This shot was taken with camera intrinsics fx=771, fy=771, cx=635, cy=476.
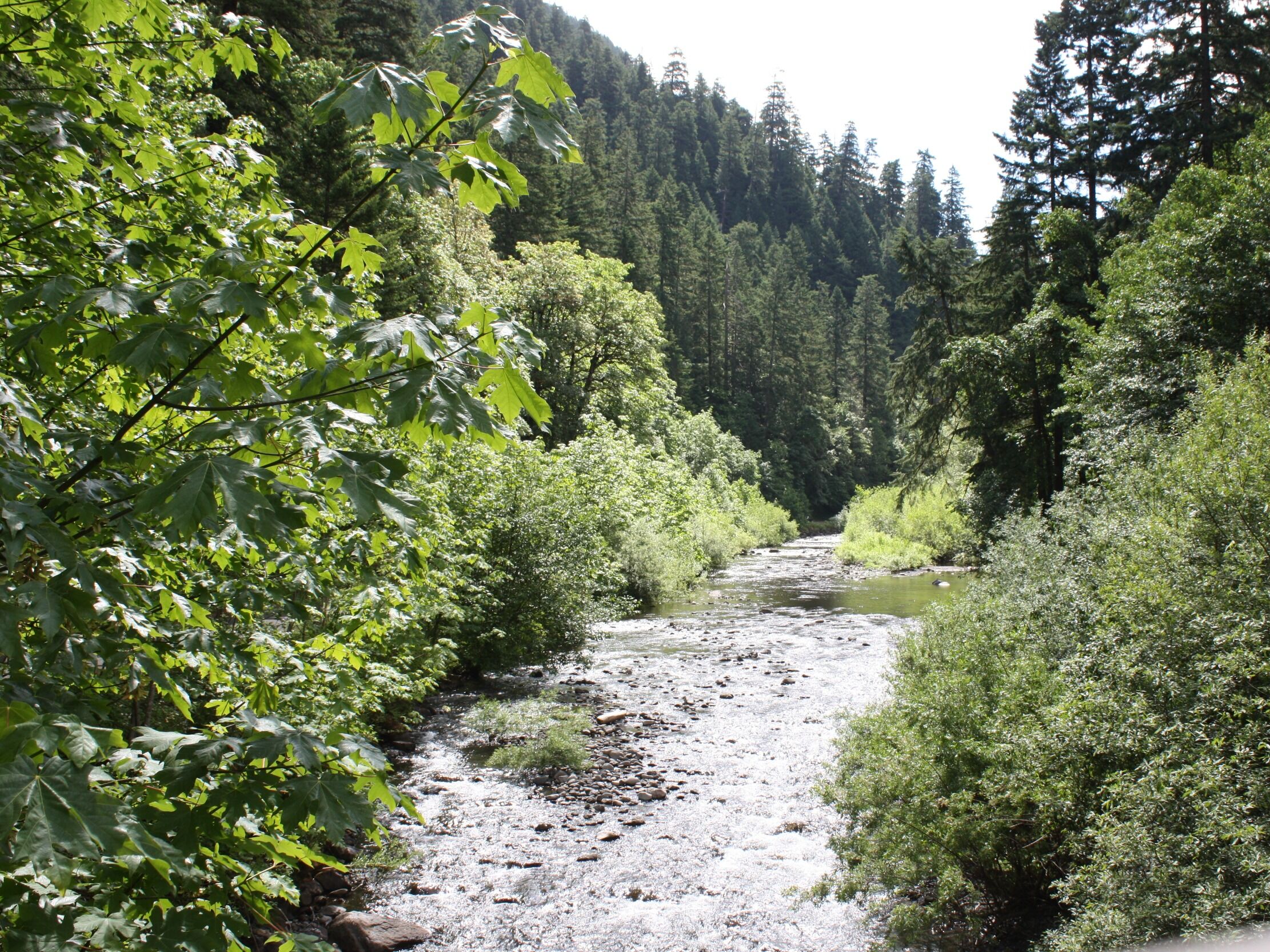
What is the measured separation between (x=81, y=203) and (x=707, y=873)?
7807 mm

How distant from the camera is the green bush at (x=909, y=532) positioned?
33.6 m

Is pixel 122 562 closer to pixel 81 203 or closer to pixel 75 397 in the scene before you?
pixel 75 397

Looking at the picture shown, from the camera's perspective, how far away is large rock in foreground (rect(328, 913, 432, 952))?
6586mm

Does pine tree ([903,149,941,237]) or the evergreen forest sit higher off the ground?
pine tree ([903,149,941,237])

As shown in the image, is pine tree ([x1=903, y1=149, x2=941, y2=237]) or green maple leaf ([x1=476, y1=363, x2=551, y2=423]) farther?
pine tree ([x1=903, y1=149, x2=941, y2=237])

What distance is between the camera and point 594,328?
32.7 metres

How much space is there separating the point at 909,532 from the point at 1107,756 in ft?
107

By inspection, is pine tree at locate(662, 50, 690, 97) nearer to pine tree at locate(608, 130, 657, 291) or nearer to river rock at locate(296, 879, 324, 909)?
pine tree at locate(608, 130, 657, 291)

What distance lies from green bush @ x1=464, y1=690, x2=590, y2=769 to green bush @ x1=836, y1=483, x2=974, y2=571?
23.6 metres

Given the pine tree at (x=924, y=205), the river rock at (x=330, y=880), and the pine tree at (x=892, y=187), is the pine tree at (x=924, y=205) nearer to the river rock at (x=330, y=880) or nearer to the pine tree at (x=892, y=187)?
the pine tree at (x=892, y=187)

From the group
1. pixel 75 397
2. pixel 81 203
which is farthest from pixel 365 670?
pixel 81 203

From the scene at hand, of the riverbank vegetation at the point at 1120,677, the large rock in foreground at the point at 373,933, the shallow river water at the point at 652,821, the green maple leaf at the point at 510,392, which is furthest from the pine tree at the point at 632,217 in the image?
the green maple leaf at the point at 510,392

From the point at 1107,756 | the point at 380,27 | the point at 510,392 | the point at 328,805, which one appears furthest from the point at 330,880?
the point at 380,27

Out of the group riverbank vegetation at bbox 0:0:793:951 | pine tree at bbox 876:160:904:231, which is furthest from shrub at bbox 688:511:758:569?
pine tree at bbox 876:160:904:231
